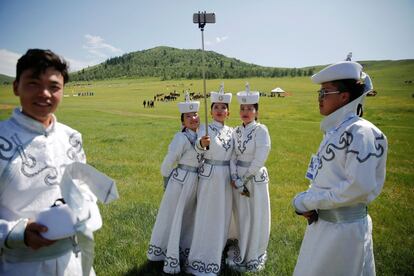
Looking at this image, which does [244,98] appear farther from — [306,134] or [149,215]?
[306,134]

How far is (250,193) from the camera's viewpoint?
568cm

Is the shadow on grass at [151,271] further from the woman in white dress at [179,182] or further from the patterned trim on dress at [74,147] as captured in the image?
the patterned trim on dress at [74,147]

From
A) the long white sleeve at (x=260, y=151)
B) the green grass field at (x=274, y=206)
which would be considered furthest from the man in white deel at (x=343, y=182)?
the green grass field at (x=274, y=206)

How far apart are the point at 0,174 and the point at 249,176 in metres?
3.88

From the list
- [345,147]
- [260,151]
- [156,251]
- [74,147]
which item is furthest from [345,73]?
[156,251]

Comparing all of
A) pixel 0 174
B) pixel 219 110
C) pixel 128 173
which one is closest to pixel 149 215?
pixel 219 110

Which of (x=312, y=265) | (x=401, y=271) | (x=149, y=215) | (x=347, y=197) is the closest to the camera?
(x=347, y=197)

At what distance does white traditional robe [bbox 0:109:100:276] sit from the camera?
223 centimetres

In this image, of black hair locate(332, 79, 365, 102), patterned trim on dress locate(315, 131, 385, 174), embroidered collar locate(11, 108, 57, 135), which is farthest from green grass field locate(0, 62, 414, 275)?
embroidered collar locate(11, 108, 57, 135)

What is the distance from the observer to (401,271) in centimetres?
529

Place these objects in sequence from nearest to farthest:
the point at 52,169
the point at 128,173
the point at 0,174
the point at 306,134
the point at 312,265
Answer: the point at 0,174, the point at 52,169, the point at 312,265, the point at 128,173, the point at 306,134

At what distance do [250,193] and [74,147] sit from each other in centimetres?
360

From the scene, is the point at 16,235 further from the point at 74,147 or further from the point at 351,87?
the point at 351,87

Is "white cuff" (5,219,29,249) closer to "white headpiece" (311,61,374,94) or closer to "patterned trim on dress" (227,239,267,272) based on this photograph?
"white headpiece" (311,61,374,94)
